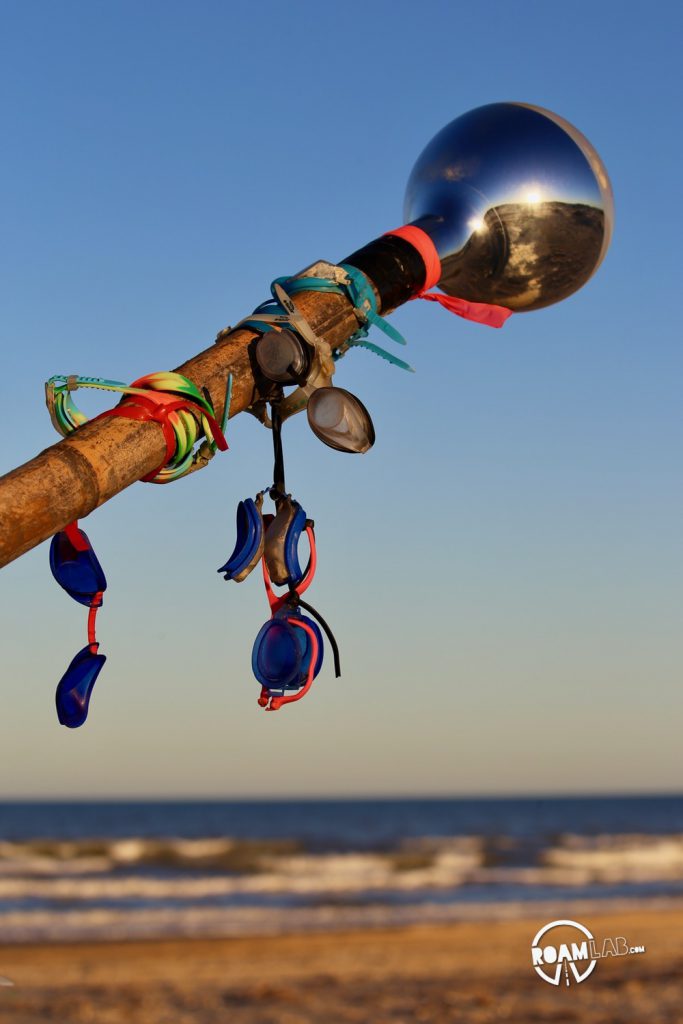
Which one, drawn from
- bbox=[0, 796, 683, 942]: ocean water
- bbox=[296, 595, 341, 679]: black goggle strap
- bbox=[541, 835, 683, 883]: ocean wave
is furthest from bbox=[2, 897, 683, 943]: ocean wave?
bbox=[296, 595, 341, 679]: black goggle strap

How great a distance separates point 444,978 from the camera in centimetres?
1273

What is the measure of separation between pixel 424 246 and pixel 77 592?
2.42ft

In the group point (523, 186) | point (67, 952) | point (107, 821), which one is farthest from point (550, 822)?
point (523, 186)

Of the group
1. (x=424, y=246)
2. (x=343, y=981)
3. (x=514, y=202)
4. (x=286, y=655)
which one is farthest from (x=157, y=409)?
(x=343, y=981)

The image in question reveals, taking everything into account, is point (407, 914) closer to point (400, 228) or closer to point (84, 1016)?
point (84, 1016)

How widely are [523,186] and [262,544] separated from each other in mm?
697

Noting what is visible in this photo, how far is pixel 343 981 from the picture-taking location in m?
12.6

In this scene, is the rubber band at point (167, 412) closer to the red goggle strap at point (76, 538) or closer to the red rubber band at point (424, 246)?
the red goggle strap at point (76, 538)

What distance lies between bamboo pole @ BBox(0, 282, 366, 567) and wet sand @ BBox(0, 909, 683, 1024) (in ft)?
30.6

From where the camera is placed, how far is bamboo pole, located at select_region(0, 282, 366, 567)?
126cm

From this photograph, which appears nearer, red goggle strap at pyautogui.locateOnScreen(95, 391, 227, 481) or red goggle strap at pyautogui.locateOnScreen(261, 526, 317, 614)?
red goggle strap at pyautogui.locateOnScreen(95, 391, 227, 481)

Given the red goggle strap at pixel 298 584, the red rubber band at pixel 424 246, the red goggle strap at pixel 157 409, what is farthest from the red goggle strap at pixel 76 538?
the red rubber band at pixel 424 246

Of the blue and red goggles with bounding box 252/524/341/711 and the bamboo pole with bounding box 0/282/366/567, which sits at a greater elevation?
the bamboo pole with bounding box 0/282/366/567

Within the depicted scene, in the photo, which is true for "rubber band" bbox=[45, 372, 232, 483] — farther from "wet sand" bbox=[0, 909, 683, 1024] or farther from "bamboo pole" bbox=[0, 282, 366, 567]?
"wet sand" bbox=[0, 909, 683, 1024]
